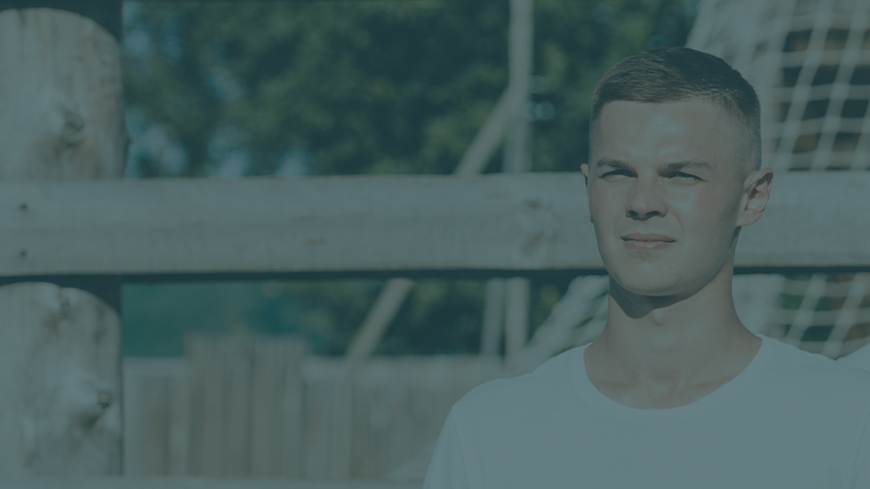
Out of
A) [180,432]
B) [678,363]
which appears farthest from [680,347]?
[180,432]

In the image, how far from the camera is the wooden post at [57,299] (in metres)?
1.91

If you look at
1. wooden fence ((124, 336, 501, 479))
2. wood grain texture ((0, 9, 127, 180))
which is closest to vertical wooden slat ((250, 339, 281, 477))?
wooden fence ((124, 336, 501, 479))

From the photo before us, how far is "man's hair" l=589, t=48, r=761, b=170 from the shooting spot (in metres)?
1.29

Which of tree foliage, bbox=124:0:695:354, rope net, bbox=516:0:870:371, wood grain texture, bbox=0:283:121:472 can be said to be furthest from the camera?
tree foliage, bbox=124:0:695:354

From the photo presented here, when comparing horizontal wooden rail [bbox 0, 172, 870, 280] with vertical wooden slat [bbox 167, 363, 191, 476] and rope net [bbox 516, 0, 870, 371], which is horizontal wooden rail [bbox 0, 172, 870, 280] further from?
vertical wooden slat [bbox 167, 363, 191, 476]

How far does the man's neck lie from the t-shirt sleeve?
0.86ft

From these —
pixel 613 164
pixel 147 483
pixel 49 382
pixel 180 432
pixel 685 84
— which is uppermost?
pixel 685 84

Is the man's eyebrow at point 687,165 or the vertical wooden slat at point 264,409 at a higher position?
the man's eyebrow at point 687,165

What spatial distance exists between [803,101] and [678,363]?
3643 mm

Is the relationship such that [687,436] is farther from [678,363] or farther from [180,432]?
[180,432]

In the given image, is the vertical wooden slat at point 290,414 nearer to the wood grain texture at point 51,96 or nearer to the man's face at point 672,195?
the wood grain texture at point 51,96

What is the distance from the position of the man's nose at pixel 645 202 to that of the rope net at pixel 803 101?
2734mm

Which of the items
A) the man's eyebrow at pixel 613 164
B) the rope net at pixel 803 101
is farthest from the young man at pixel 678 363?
the rope net at pixel 803 101

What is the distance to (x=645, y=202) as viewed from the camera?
1.28m
